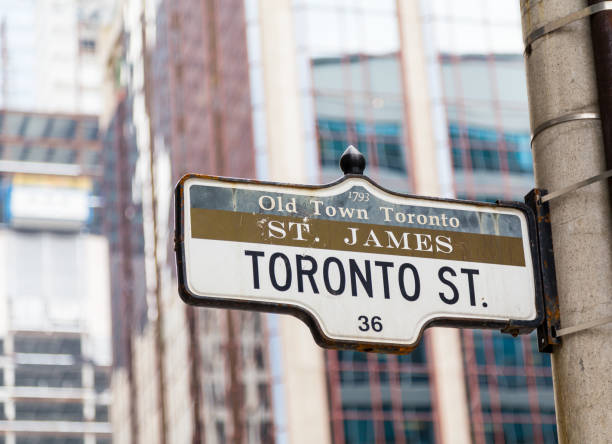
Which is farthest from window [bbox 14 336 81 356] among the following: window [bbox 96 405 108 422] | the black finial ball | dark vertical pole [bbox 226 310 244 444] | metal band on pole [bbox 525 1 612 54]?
metal band on pole [bbox 525 1 612 54]

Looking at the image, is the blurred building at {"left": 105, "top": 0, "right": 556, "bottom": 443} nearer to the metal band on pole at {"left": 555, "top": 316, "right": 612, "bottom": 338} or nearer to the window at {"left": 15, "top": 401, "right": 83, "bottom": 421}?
the metal band on pole at {"left": 555, "top": 316, "right": 612, "bottom": 338}

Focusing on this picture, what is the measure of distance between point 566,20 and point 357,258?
1173 millimetres

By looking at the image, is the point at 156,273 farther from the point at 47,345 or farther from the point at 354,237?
the point at 47,345

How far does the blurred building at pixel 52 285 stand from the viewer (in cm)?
16200

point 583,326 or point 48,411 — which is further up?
point 48,411

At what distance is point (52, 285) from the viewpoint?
18075 centimetres

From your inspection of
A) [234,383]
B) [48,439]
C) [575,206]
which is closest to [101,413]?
[48,439]

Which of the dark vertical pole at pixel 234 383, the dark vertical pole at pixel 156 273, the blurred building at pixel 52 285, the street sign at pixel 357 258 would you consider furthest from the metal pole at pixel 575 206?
the blurred building at pixel 52 285

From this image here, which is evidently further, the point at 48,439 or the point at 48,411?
the point at 48,411

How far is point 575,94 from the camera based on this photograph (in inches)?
189

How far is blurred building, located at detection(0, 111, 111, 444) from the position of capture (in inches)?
6378

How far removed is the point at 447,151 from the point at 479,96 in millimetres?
2878

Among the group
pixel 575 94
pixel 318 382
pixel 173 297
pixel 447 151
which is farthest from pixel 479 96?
pixel 575 94

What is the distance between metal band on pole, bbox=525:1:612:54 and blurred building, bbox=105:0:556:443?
46.2 meters
